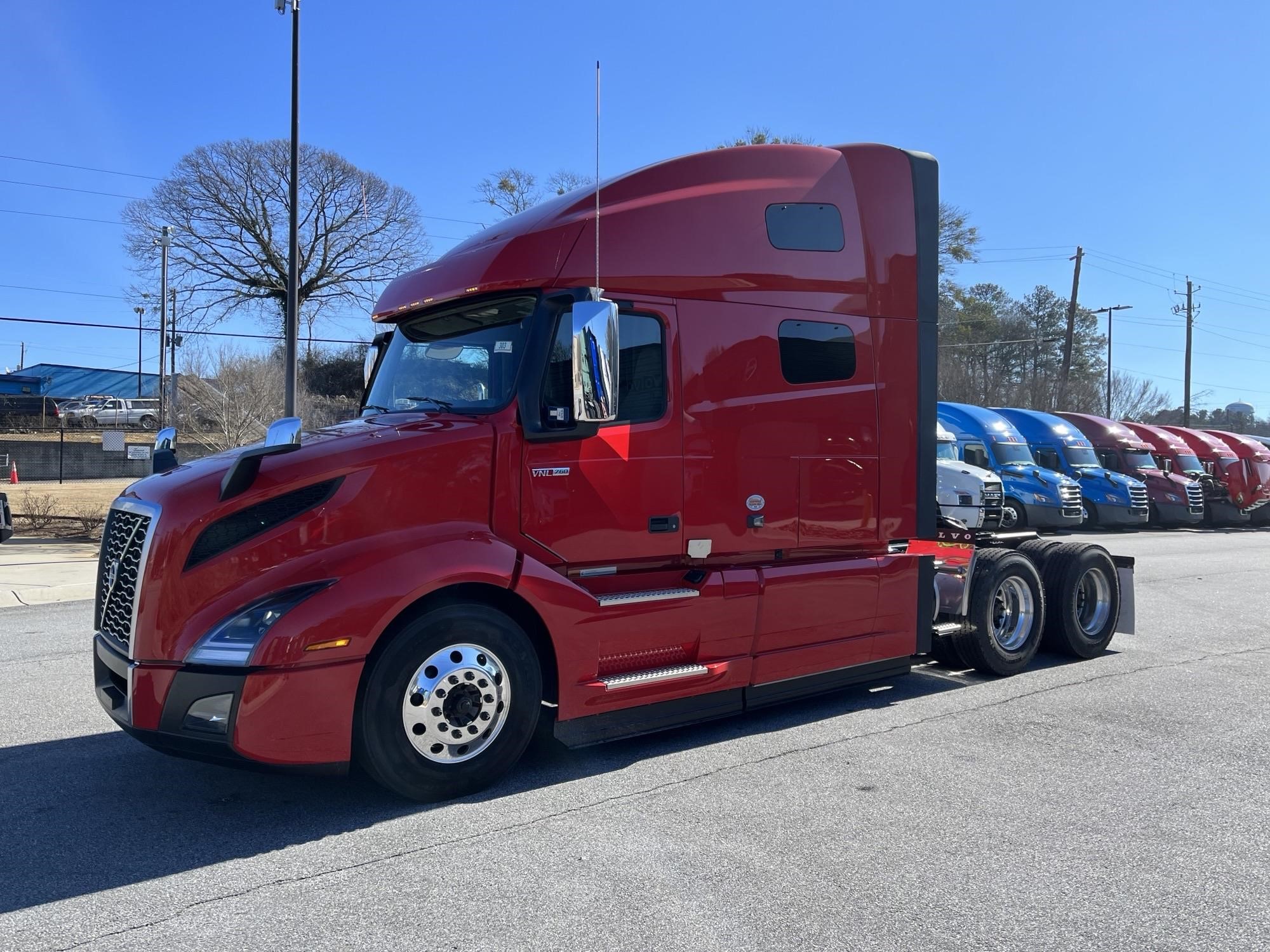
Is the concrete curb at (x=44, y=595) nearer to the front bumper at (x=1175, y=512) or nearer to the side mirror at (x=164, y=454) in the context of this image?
the side mirror at (x=164, y=454)

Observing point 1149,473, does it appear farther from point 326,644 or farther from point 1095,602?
point 326,644

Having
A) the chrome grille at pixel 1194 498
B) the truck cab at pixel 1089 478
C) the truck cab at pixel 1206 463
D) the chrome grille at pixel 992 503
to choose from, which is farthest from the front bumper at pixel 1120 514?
the chrome grille at pixel 992 503

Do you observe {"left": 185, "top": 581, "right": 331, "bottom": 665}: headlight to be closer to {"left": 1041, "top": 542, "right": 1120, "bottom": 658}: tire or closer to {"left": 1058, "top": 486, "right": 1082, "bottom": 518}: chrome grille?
{"left": 1041, "top": 542, "right": 1120, "bottom": 658}: tire

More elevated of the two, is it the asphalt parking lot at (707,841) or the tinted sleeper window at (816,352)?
the tinted sleeper window at (816,352)

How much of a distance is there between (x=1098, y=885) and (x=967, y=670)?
4066mm

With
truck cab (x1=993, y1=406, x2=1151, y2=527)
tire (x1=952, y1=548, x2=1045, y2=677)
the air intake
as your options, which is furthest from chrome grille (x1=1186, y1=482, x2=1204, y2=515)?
the air intake

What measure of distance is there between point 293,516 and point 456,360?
4.58 ft

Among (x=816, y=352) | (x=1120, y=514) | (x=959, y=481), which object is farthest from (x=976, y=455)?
(x=816, y=352)

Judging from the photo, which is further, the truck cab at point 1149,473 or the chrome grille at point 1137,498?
the truck cab at point 1149,473

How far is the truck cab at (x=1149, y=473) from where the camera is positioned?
2677 centimetres

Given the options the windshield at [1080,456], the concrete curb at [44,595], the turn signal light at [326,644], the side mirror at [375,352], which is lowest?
the concrete curb at [44,595]

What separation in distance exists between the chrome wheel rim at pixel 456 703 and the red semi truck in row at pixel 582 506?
0.6 inches

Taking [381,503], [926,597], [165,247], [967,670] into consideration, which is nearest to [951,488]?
[967,670]

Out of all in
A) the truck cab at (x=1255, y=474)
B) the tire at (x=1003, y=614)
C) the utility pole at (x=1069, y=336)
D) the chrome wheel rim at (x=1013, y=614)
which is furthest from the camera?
the utility pole at (x=1069, y=336)
